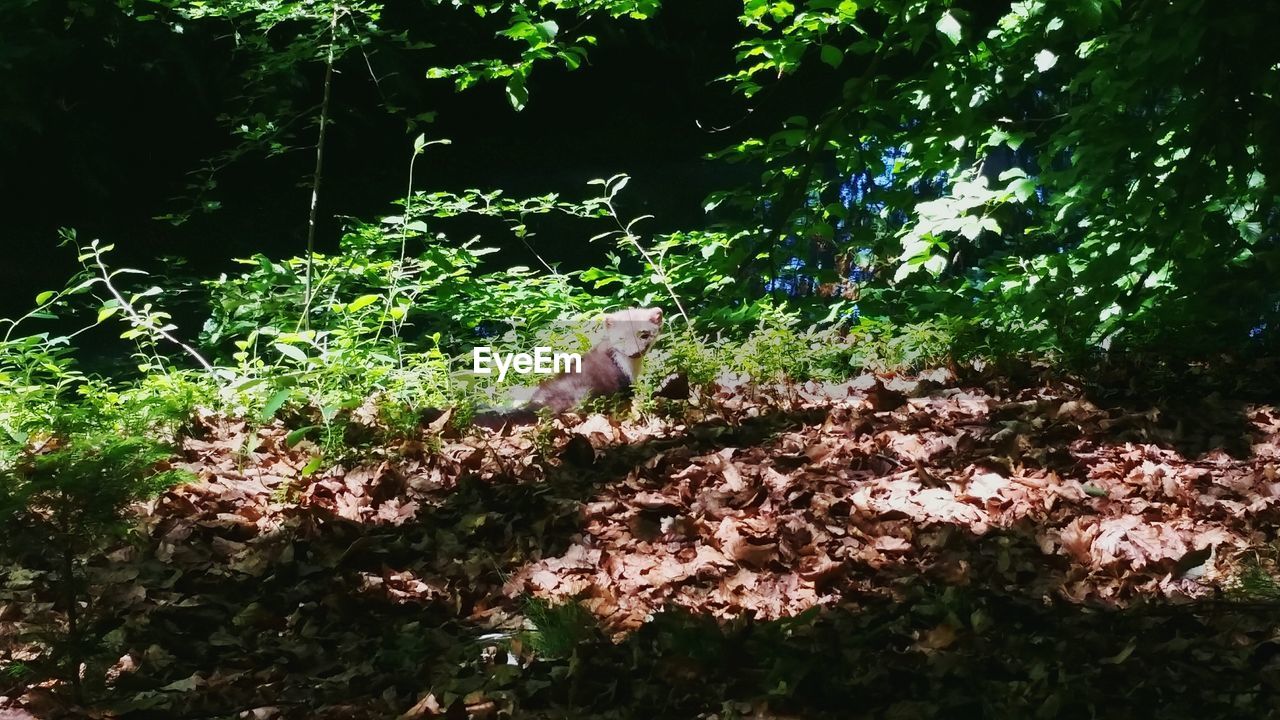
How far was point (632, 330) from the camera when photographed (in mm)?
4738

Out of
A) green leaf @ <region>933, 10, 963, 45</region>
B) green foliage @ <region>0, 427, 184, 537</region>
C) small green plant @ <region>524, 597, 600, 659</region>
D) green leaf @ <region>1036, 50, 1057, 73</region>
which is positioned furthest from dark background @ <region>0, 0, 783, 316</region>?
small green plant @ <region>524, 597, 600, 659</region>

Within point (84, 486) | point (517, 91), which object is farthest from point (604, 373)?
point (84, 486)

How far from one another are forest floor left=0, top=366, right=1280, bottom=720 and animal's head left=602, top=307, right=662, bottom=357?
20.8 inches

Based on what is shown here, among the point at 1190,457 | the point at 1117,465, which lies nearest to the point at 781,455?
the point at 1117,465

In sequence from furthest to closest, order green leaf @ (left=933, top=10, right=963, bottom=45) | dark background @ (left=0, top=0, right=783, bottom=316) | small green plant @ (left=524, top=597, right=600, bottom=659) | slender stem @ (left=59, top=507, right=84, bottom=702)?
dark background @ (left=0, top=0, right=783, bottom=316) < green leaf @ (left=933, top=10, right=963, bottom=45) < small green plant @ (left=524, top=597, right=600, bottom=659) < slender stem @ (left=59, top=507, right=84, bottom=702)

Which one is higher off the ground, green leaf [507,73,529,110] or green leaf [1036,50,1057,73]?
→ green leaf [507,73,529,110]

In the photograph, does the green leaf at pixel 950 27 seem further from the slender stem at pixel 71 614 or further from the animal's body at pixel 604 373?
the slender stem at pixel 71 614

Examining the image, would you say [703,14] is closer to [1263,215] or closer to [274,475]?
[1263,215]

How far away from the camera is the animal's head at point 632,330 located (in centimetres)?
459

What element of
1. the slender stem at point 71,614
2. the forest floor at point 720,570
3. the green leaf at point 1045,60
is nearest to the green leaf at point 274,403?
the forest floor at point 720,570

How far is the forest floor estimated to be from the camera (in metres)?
2.22

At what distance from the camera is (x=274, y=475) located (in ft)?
11.7

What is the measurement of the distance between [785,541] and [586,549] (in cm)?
59

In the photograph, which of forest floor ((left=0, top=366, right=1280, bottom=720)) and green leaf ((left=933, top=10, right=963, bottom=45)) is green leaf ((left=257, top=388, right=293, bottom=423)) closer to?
forest floor ((left=0, top=366, right=1280, bottom=720))
